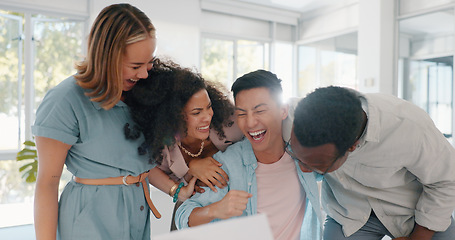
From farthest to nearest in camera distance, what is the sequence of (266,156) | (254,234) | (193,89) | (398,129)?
(266,156) < (193,89) < (398,129) < (254,234)

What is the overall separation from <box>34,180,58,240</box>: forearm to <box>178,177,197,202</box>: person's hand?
0.47 m

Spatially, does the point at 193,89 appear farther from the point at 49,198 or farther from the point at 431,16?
the point at 431,16

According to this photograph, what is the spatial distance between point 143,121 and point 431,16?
474 centimetres

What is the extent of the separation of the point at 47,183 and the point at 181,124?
0.49 metres

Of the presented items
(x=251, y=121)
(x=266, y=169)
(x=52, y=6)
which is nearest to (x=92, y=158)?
(x=251, y=121)

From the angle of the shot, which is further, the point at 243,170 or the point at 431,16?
the point at 431,16

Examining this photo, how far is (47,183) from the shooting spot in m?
1.11

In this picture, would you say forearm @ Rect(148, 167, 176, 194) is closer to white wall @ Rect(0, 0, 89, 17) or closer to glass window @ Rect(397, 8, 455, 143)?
white wall @ Rect(0, 0, 89, 17)

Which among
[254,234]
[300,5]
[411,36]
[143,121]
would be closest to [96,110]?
[143,121]

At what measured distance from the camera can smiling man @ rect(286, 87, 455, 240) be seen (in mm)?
1058

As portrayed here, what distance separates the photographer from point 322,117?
1038 mm

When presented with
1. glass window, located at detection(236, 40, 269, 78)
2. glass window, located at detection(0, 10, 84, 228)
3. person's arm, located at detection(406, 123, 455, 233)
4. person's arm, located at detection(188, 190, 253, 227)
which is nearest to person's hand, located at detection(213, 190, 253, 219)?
person's arm, located at detection(188, 190, 253, 227)

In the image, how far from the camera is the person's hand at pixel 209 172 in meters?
1.36

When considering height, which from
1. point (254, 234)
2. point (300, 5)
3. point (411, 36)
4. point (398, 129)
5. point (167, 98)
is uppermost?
point (300, 5)
